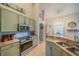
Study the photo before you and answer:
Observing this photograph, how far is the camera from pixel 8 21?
2334 millimetres

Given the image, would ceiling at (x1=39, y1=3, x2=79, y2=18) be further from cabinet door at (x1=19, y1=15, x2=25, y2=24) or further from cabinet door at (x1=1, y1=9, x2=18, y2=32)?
cabinet door at (x1=1, y1=9, x2=18, y2=32)

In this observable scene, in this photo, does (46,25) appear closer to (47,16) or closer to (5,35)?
(47,16)

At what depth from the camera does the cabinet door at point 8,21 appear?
2.31m

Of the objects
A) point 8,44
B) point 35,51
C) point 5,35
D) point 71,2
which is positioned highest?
point 71,2

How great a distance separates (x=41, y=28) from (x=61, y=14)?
454 millimetres

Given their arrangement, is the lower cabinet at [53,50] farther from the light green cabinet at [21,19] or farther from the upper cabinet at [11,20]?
the light green cabinet at [21,19]

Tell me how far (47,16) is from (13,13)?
2.12 ft

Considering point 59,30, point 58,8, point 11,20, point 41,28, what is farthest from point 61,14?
point 11,20

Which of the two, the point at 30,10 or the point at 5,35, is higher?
the point at 30,10

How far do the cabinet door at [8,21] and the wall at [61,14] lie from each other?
0.59 m

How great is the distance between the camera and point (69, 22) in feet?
7.61

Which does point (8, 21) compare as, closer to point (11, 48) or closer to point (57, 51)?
point (11, 48)

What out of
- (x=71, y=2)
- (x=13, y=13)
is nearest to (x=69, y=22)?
(x=71, y=2)

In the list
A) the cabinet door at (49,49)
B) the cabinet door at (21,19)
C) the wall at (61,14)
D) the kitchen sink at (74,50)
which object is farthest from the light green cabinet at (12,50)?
the kitchen sink at (74,50)
